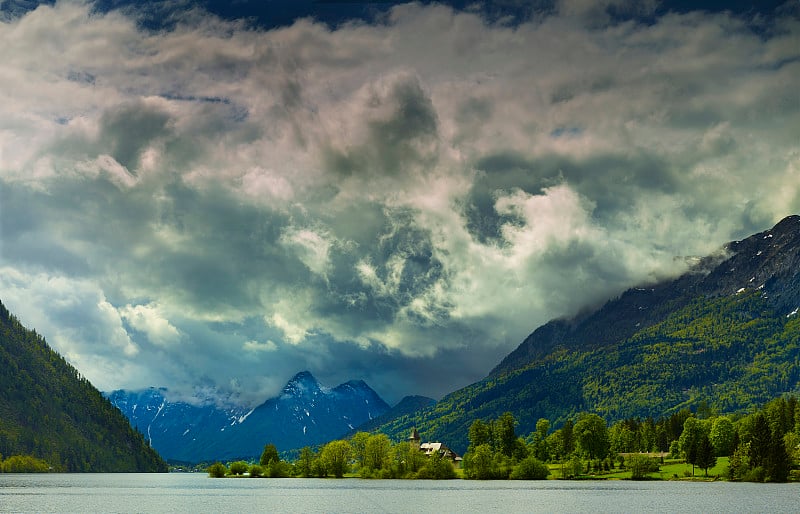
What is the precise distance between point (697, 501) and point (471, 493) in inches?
1992

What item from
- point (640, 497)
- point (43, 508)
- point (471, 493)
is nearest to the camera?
point (43, 508)

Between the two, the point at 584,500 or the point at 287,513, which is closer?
the point at 287,513

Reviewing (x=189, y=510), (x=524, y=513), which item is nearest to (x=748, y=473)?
(x=524, y=513)

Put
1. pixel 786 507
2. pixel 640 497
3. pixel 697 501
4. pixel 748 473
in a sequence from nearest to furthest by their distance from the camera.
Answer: pixel 786 507 < pixel 697 501 < pixel 640 497 < pixel 748 473

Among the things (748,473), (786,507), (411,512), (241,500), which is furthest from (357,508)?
(748,473)

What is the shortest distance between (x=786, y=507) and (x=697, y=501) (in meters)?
21.2

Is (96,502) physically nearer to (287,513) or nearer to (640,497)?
(287,513)

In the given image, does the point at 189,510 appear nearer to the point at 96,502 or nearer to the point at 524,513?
the point at 96,502

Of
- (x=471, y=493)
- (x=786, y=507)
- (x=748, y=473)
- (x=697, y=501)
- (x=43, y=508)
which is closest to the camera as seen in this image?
(x=786, y=507)

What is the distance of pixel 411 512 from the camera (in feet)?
412

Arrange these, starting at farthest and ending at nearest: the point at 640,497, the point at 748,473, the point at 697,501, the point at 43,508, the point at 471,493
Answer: the point at 748,473, the point at 471,493, the point at 640,497, the point at 697,501, the point at 43,508

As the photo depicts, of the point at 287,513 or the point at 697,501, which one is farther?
the point at 697,501

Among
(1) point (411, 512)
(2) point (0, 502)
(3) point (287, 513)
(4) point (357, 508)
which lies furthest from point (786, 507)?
(2) point (0, 502)

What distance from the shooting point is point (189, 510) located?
13588 centimetres
